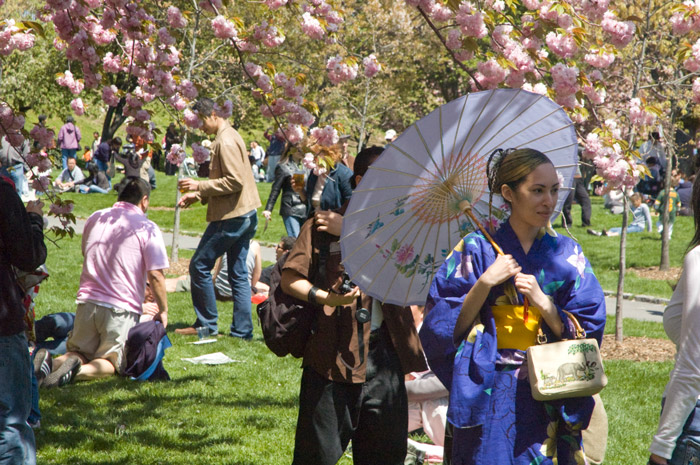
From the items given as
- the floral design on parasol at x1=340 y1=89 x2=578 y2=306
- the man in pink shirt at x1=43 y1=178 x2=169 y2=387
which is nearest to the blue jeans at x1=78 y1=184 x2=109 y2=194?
the man in pink shirt at x1=43 y1=178 x2=169 y2=387

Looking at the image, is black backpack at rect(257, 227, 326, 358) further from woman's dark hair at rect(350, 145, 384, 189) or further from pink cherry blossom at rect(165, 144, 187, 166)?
pink cherry blossom at rect(165, 144, 187, 166)

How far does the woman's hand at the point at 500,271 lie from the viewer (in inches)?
116

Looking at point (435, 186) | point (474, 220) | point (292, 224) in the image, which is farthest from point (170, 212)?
point (474, 220)

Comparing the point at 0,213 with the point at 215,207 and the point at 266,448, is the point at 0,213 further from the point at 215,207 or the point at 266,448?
the point at 215,207

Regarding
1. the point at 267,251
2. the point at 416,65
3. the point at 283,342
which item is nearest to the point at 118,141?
the point at 416,65

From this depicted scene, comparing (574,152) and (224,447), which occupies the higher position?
(574,152)

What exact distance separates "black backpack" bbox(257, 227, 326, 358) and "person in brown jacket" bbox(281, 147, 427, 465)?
0.11 feet

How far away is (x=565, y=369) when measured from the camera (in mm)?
2875

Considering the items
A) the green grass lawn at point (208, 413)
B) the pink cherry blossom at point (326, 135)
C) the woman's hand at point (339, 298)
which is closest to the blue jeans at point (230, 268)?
the green grass lawn at point (208, 413)

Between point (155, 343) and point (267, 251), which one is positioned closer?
point (155, 343)

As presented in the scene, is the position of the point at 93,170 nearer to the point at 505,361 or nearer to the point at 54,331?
the point at 54,331

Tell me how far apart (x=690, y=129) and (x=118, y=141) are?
55.0ft

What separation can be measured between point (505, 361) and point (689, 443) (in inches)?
27.0

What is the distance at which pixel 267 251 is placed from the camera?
1533cm
